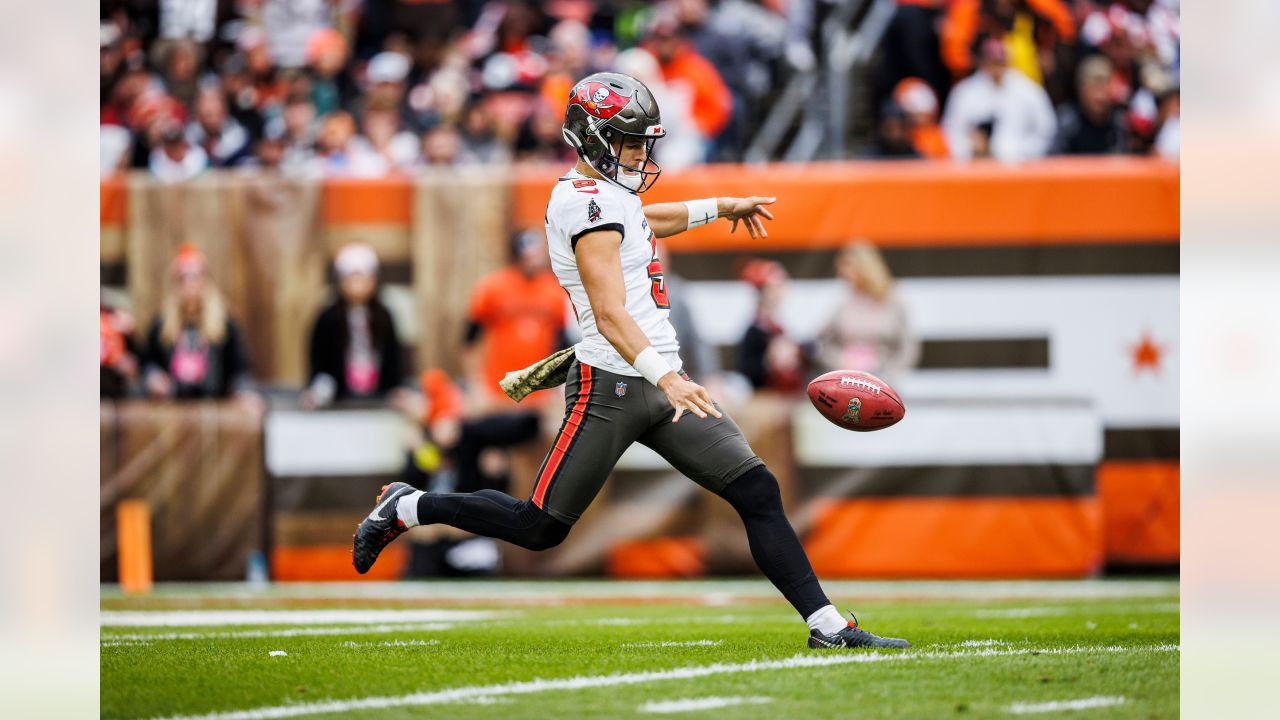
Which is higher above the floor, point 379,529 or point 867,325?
point 867,325

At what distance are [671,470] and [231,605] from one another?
2.93m

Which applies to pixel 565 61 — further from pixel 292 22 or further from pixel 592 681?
pixel 592 681

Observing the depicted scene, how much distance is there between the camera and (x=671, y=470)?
9859mm

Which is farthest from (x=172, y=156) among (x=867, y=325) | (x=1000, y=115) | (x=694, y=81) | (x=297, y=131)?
(x=1000, y=115)

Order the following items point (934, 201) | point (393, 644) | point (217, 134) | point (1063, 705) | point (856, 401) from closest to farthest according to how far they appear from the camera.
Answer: point (1063, 705)
point (856, 401)
point (393, 644)
point (934, 201)
point (217, 134)

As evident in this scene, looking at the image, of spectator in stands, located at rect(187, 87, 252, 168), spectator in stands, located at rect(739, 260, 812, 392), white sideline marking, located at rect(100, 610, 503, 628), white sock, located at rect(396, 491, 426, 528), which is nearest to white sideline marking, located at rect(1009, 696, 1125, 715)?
white sock, located at rect(396, 491, 426, 528)

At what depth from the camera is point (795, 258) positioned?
1010 cm

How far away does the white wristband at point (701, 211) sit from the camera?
18.8ft

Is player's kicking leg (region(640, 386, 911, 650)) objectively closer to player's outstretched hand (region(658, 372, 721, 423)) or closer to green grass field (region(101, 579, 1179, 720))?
green grass field (region(101, 579, 1179, 720))

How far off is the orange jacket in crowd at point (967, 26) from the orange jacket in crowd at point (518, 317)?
363 cm

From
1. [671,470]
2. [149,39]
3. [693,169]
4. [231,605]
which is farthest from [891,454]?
[149,39]

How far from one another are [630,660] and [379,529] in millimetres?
1046

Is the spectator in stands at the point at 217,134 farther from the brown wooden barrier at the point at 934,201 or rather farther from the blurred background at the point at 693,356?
the brown wooden barrier at the point at 934,201

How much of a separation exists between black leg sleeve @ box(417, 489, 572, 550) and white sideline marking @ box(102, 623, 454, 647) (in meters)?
1.07
